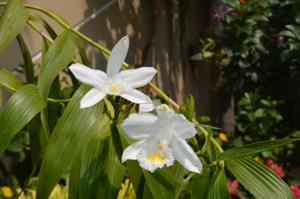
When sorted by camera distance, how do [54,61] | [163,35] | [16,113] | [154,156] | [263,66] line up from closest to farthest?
[154,156] → [16,113] → [54,61] → [263,66] → [163,35]

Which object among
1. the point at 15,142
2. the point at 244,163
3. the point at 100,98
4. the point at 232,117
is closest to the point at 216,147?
the point at 244,163

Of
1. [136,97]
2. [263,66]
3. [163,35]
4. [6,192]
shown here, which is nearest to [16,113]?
[136,97]

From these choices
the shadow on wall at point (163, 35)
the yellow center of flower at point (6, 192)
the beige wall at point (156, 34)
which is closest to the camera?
the yellow center of flower at point (6, 192)

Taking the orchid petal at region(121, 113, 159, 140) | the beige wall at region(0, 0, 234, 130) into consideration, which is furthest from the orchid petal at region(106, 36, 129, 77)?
the beige wall at region(0, 0, 234, 130)

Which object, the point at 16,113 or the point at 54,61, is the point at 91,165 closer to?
the point at 16,113

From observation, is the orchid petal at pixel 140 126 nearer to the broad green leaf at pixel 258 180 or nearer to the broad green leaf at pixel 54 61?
the broad green leaf at pixel 258 180

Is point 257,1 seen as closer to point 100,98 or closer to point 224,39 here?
point 224,39

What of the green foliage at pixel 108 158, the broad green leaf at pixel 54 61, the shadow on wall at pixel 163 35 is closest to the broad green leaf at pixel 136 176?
the green foliage at pixel 108 158
